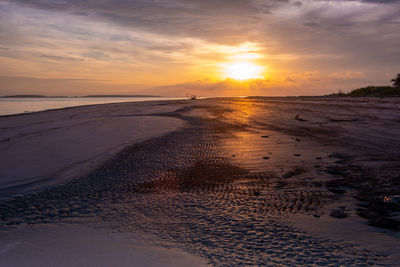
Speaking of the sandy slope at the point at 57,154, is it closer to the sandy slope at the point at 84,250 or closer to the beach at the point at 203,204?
the beach at the point at 203,204

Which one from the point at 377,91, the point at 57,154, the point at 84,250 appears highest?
the point at 377,91

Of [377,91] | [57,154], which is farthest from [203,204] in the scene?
[377,91]

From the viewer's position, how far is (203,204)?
3.59 metres

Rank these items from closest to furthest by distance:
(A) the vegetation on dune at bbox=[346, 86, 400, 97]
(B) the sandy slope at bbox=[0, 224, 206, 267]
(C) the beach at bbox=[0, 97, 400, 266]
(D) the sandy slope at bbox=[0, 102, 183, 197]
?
(B) the sandy slope at bbox=[0, 224, 206, 267]
(C) the beach at bbox=[0, 97, 400, 266]
(D) the sandy slope at bbox=[0, 102, 183, 197]
(A) the vegetation on dune at bbox=[346, 86, 400, 97]

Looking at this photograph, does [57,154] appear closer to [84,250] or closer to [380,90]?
[84,250]

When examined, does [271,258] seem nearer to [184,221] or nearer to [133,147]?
[184,221]

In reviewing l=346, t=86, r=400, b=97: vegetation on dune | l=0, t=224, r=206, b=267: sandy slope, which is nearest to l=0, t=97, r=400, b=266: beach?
l=0, t=224, r=206, b=267: sandy slope

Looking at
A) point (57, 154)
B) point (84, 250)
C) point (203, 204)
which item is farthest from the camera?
point (57, 154)

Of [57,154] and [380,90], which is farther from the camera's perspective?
[380,90]

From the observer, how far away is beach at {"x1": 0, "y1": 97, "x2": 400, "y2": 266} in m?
2.45

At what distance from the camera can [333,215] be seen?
317 cm

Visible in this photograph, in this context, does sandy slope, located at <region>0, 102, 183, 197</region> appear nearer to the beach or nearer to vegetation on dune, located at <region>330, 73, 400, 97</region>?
the beach

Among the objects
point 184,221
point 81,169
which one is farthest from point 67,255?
point 81,169

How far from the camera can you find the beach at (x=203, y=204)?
245cm
